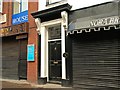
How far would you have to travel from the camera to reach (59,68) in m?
12.4

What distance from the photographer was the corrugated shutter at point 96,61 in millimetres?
9859

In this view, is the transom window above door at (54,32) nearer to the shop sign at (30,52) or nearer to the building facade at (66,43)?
the building facade at (66,43)

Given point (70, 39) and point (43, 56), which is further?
point (43, 56)

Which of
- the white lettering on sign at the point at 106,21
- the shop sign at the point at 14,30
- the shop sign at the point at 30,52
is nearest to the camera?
the white lettering on sign at the point at 106,21

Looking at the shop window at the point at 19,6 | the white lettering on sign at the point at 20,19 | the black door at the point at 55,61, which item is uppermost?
the shop window at the point at 19,6

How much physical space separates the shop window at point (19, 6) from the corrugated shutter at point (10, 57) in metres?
1.92

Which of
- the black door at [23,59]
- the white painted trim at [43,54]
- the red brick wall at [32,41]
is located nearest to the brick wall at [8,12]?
the black door at [23,59]

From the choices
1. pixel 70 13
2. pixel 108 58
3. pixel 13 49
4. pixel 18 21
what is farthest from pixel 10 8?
pixel 108 58

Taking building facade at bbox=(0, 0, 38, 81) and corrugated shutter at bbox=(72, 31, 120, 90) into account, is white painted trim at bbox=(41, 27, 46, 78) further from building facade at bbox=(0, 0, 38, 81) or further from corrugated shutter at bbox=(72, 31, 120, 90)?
corrugated shutter at bbox=(72, 31, 120, 90)

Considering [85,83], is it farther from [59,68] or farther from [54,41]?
[54,41]

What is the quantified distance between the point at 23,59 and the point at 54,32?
10.4ft

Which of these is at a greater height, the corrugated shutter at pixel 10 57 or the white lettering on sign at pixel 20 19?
the white lettering on sign at pixel 20 19

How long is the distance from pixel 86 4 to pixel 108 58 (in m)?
2.86

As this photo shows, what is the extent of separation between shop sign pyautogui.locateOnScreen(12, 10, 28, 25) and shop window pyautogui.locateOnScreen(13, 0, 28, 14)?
1.08 feet
